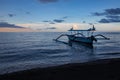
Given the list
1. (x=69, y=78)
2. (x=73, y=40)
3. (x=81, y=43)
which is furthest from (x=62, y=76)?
(x=73, y=40)

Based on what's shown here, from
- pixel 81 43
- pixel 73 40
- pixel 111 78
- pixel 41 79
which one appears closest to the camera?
pixel 111 78

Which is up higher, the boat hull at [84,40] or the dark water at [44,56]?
the boat hull at [84,40]

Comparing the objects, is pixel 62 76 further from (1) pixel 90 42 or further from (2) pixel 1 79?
(1) pixel 90 42

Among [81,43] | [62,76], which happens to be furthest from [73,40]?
[62,76]

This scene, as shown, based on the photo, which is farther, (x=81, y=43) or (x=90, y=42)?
(x=81, y=43)

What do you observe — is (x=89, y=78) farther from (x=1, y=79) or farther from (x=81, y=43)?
(x=81, y=43)

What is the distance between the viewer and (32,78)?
13.8 metres

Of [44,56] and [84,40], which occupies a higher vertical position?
[84,40]

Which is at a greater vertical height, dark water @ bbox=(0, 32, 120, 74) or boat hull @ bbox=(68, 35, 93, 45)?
boat hull @ bbox=(68, 35, 93, 45)

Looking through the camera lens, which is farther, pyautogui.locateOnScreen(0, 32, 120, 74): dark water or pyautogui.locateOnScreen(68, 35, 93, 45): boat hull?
pyautogui.locateOnScreen(68, 35, 93, 45): boat hull

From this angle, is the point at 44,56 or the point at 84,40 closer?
the point at 44,56

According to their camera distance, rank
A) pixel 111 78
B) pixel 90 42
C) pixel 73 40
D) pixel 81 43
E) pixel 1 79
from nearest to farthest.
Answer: pixel 111 78 < pixel 1 79 < pixel 90 42 < pixel 81 43 < pixel 73 40

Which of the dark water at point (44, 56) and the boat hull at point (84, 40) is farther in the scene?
the boat hull at point (84, 40)

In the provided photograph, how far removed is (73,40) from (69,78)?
74.2m
